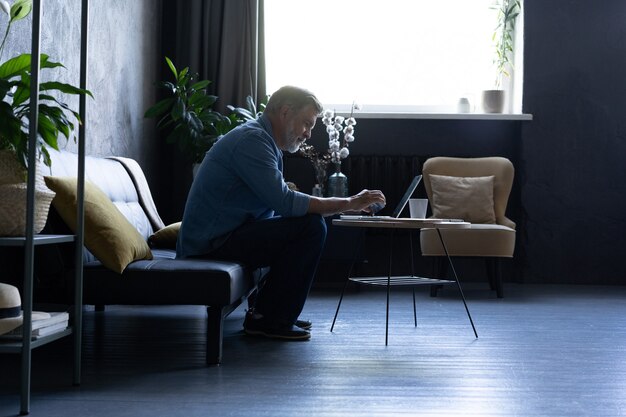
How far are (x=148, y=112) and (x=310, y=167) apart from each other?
1.28m

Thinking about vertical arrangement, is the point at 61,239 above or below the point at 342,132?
below

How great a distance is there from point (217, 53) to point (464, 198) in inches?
75.3

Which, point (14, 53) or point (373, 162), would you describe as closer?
point (14, 53)

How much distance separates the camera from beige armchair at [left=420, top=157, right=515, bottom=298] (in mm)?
4863

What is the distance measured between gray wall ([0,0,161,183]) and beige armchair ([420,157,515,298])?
1.82 m

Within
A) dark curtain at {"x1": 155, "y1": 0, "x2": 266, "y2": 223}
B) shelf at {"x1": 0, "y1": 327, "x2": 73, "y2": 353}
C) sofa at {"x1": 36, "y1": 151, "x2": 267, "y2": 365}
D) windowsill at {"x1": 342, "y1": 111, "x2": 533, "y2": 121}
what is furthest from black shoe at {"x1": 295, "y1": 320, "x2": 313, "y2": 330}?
windowsill at {"x1": 342, "y1": 111, "x2": 533, "y2": 121}

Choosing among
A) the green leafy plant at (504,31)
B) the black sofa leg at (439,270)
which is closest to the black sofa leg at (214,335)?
the black sofa leg at (439,270)

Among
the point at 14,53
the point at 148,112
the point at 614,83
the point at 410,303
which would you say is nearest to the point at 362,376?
the point at 14,53

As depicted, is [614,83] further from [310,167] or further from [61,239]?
[61,239]

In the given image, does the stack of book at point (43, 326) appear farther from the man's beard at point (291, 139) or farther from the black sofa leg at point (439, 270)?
the black sofa leg at point (439, 270)

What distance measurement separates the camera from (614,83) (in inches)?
225

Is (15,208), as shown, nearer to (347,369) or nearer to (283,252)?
(347,369)

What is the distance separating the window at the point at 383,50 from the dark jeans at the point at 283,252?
3.03 meters

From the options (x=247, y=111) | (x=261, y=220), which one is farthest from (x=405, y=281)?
(x=247, y=111)
